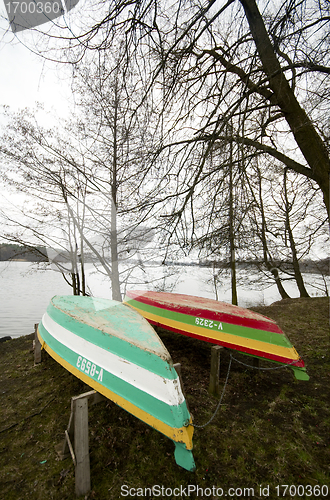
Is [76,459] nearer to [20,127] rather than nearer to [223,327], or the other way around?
[223,327]

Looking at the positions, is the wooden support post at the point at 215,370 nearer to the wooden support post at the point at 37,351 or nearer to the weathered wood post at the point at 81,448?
the weathered wood post at the point at 81,448

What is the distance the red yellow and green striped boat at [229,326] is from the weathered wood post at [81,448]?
7.53 feet

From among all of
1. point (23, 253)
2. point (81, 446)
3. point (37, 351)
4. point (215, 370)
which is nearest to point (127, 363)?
point (81, 446)

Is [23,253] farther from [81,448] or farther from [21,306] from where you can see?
[21,306]

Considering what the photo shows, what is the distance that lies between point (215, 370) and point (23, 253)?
716cm

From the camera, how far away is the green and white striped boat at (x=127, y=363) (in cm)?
195

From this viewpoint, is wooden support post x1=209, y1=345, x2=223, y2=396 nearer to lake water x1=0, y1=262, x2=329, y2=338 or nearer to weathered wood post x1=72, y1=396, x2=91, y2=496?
weathered wood post x1=72, y1=396, x2=91, y2=496

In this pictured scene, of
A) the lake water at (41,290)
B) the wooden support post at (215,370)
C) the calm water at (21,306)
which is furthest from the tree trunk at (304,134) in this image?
the calm water at (21,306)

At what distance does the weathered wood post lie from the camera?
196 centimetres

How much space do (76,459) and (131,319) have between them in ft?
4.90

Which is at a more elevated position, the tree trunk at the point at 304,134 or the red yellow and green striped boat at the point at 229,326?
the tree trunk at the point at 304,134

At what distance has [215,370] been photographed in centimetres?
324

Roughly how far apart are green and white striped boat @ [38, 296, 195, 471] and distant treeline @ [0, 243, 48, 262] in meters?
5.00

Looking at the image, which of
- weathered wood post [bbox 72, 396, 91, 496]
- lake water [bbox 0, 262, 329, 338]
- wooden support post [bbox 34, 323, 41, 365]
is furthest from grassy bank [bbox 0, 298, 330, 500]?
lake water [bbox 0, 262, 329, 338]
